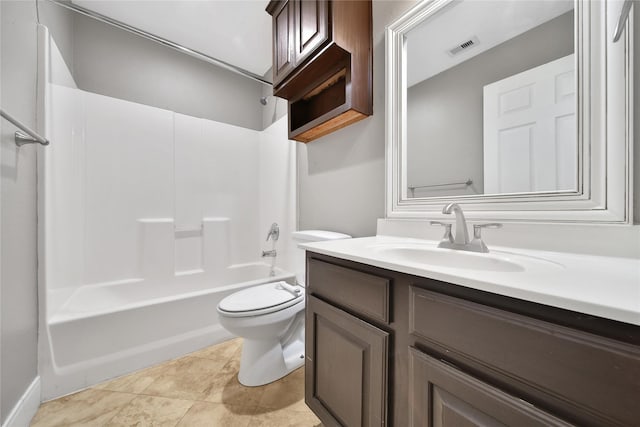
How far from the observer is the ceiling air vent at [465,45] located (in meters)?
0.96

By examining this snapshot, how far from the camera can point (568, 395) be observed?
38 cm

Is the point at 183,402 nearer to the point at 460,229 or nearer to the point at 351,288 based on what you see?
the point at 351,288

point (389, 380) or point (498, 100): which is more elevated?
point (498, 100)

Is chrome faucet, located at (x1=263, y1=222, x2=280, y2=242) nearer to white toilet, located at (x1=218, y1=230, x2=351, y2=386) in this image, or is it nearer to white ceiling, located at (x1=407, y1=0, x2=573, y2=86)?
white toilet, located at (x1=218, y1=230, x2=351, y2=386)

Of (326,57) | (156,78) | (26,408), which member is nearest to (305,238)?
(326,57)

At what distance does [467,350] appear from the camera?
1.63 ft

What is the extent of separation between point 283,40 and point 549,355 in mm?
1741

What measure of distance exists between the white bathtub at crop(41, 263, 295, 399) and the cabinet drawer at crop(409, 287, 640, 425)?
1.48 m

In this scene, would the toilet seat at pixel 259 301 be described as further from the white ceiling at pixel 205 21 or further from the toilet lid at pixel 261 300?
the white ceiling at pixel 205 21

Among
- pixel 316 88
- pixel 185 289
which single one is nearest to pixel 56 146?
pixel 185 289

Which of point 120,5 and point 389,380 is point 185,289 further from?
point 120,5

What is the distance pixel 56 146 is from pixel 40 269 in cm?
74

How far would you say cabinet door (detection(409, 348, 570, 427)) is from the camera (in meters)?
0.43

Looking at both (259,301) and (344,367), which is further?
(259,301)
